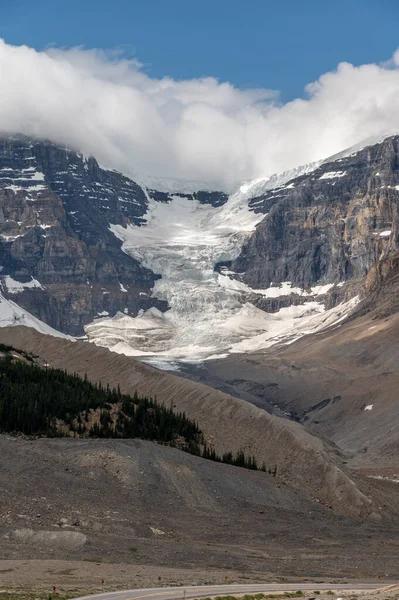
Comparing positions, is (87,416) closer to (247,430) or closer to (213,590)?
(247,430)

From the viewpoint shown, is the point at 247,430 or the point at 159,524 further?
the point at 247,430

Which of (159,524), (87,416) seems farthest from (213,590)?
(87,416)

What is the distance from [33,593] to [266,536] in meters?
35.5

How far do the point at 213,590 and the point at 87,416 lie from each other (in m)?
57.9

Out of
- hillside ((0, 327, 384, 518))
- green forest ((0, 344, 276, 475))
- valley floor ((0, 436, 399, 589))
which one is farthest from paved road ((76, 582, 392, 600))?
green forest ((0, 344, 276, 475))

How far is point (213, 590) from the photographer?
5719cm

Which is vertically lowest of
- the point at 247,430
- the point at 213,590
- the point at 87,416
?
the point at 213,590

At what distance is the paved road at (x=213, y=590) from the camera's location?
52344mm

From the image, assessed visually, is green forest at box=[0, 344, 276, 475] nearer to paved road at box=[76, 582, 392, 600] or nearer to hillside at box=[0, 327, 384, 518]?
hillside at box=[0, 327, 384, 518]

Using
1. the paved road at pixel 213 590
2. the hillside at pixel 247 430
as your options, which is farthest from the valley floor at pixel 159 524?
the hillside at pixel 247 430

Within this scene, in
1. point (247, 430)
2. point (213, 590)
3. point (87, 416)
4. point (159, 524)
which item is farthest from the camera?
point (247, 430)

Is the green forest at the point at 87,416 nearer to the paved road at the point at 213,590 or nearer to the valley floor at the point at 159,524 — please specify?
the valley floor at the point at 159,524

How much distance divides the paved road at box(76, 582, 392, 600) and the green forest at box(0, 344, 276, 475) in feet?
147

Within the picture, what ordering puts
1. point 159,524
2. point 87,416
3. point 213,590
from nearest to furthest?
point 213,590, point 159,524, point 87,416
